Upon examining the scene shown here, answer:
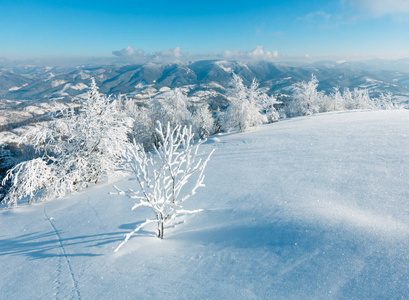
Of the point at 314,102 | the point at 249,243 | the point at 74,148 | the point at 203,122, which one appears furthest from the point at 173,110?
the point at 249,243

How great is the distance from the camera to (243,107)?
2652 centimetres

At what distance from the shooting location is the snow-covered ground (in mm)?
3520

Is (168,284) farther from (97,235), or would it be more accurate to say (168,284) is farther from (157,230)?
(97,235)

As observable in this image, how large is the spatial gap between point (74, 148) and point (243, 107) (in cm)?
2052

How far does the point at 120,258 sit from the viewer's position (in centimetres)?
484

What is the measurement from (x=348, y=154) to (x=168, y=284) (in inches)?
394

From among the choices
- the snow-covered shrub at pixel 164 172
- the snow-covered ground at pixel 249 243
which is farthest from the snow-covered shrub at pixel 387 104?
the snow-covered shrub at pixel 164 172

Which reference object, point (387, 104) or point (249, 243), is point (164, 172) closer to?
point (249, 243)

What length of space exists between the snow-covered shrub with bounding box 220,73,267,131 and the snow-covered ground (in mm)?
18260

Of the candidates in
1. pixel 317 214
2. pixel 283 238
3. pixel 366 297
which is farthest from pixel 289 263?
pixel 317 214

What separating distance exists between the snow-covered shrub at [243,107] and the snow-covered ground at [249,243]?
18.3 meters

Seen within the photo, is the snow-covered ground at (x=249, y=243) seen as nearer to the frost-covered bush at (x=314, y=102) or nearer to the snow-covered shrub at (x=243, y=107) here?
the snow-covered shrub at (x=243, y=107)

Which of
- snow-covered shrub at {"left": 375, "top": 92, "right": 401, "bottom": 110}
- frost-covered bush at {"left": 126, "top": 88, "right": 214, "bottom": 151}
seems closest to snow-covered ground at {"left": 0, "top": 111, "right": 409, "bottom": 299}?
frost-covered bush at {"left": 126, "top": 88, "right": 214, "bottom": 151}

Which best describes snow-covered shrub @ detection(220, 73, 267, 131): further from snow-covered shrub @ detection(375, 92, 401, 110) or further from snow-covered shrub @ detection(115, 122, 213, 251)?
snow-covered shrub @ detection(375, 92, 401, 110)
